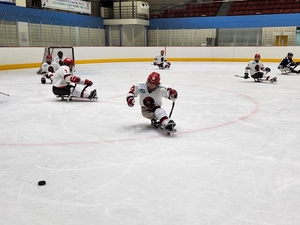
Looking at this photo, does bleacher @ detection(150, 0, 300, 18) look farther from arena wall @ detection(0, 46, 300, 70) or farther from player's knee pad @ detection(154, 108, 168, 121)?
player's knee pad @ detection(154, 108, 168, 121)

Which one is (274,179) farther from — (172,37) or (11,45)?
(172,37)

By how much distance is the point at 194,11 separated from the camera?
2194 centimetres

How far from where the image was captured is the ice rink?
208cm

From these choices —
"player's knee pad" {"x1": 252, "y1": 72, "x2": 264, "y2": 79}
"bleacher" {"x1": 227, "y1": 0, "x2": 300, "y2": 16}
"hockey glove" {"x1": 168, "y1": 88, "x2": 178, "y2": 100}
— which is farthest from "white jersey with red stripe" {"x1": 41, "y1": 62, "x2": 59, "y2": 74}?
"bleacher" {"x1": 227, "y1": 0, "x2": 300, "y2": 16}

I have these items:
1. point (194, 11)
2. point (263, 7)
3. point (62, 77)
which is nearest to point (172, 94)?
point (62, 77)

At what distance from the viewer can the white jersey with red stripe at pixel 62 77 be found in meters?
5.95

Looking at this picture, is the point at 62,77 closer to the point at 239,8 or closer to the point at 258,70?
the point at 258,70

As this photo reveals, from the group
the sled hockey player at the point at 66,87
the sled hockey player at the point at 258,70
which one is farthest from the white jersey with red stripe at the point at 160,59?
the sled hockey player at the point at 66,87

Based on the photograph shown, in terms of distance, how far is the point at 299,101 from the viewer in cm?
623

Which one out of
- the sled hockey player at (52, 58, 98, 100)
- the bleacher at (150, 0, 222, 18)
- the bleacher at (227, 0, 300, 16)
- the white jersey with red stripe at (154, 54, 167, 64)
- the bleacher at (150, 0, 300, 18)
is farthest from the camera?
the bleacher at (150, 0, 222, 18)

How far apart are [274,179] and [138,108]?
3.22 m

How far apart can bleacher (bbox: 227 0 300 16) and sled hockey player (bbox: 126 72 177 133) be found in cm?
1826

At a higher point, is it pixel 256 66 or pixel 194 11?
pixel 194 11

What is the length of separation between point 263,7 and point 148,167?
2034cm
